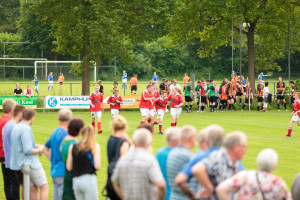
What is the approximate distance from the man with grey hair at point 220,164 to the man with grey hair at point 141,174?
0.53 meters

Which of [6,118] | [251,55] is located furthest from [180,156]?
[251,55]

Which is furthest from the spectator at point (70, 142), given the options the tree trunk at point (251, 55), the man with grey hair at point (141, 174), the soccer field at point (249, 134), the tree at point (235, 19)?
the tree trunk at point (251, 55)

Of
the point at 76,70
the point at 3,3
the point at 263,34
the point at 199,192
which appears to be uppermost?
the point at 3,3

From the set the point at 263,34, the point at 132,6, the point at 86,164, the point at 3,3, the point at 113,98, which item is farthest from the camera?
the point at 3,3

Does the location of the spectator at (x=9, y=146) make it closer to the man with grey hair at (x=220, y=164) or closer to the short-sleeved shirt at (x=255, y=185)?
the man with grey hair at (x=220, y=164)

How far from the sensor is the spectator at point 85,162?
22.8ft

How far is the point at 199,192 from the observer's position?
5.80 m

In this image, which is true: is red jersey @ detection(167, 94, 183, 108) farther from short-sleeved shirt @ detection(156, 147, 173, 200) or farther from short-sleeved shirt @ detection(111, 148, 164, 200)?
short-sleeved shirt @ detection(111, 148, 164, 200)

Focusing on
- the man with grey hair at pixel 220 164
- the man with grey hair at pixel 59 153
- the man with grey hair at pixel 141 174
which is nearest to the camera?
the man with grey hair at pixel 220 164

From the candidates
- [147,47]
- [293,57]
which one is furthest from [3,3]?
[293,57]

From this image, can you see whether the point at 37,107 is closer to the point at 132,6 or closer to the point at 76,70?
the point at 76,70

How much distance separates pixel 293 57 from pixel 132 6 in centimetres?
4597

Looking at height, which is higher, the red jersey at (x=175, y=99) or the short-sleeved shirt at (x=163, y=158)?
the red jersey at (x=175, y=99)

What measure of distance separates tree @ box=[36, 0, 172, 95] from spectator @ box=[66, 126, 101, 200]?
27.8 metres
